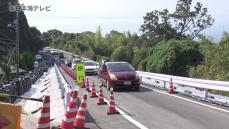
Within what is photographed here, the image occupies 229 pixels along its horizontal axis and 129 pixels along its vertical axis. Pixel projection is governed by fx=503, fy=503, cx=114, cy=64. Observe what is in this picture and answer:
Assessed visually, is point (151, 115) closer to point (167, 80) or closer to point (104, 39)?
point (167, 80)

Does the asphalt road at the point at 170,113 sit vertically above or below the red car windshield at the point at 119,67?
below

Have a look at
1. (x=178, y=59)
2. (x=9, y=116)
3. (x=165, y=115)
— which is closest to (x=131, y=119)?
(x=165, y=115)

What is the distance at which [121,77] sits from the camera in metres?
25.1

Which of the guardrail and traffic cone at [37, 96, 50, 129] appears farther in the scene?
the guardrail

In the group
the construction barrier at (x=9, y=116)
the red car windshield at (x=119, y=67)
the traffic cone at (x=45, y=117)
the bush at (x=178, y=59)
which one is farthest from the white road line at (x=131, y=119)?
the bush at (x=178, y=59)

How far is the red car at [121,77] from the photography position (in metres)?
24.8

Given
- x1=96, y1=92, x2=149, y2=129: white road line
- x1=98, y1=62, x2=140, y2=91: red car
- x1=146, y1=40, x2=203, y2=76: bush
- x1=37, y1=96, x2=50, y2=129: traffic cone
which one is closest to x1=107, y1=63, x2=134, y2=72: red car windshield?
x1=98, y1=62, x2=140, y2=91: red car

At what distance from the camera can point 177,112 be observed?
15.6m

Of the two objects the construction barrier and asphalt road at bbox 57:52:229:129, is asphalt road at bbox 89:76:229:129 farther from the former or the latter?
the construction barrier

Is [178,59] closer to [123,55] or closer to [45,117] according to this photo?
[123,55]

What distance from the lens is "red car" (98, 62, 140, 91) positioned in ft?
81.5

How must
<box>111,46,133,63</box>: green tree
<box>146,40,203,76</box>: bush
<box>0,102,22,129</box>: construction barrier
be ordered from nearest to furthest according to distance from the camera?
1. <box>0,102,22,129</box>: construction barrier
2. <box>146,40,203,76</box>: bush
3. <box>111,46,133,63</box>: green tree

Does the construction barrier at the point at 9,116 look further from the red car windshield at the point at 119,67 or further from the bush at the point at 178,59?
the bush at the point at 178,59

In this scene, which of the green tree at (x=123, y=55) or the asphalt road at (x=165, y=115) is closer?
the asphalt road at (x=165, y=115)
